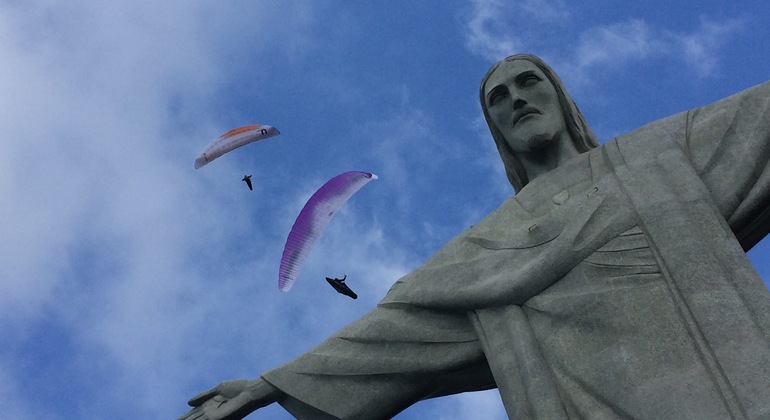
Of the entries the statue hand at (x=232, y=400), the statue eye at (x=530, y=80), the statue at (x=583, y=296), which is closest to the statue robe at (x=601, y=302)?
the statue at (x=583, y=296)

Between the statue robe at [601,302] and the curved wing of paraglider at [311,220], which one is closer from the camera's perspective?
the statue robe at [601,302]

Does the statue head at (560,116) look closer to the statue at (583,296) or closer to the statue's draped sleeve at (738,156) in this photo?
the statue at (583,296)

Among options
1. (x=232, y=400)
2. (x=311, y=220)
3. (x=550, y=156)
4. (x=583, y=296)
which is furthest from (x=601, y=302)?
A: (x=311, y=220)

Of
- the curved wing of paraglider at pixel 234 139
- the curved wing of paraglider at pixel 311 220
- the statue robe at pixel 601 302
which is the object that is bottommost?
the statue robe at pixel 601 302

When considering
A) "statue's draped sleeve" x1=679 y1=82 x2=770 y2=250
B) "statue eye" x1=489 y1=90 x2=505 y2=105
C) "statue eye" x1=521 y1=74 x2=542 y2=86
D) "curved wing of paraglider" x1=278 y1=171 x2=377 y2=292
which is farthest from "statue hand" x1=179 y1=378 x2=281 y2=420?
"curved wing of paraglider" x1=278 y1=171 x2=377 y2=292

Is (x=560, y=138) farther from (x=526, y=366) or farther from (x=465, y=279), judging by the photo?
(x=526, y=366)

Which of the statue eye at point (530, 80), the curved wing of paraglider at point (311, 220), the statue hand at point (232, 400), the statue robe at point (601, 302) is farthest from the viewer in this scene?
the curved wing of paraglider at point (311, 220)
